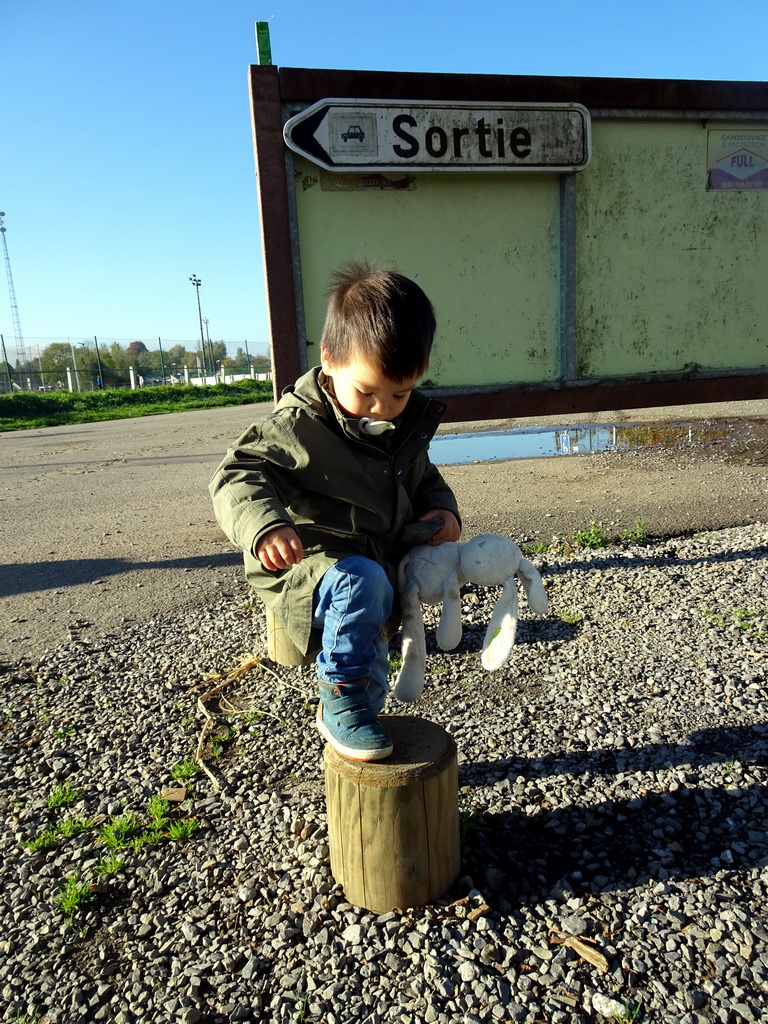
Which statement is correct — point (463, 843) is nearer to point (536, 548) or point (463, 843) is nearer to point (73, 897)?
point (73, 897)

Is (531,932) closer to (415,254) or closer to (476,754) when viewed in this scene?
(476,754)

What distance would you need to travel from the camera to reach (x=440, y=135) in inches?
136

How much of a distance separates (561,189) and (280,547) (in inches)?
111

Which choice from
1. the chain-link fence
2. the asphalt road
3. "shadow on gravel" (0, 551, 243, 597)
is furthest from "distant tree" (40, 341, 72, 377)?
"shadow on gravel" (0, 551, 243, 597)

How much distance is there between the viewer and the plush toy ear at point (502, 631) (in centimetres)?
217

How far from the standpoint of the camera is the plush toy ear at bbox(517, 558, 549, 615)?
2.28 m

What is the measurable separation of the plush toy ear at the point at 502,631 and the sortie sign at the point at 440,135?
2237 millimetres

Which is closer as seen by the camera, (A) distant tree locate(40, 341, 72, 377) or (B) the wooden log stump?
(B) the wooden log stump

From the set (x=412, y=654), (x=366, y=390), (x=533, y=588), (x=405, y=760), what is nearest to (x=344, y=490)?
(x=366, y=390)

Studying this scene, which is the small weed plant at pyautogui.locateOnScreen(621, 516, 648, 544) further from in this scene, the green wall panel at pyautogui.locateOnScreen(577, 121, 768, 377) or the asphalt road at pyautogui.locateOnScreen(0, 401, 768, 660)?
the green wall panel at pyautogui.locateOnScreen(577, 121, 768, 377)

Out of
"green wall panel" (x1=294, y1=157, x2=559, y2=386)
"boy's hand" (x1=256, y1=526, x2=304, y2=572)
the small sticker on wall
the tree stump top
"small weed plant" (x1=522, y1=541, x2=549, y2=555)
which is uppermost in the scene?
the small sticker on wall

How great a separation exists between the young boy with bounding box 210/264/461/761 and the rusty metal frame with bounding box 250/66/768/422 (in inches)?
51.2

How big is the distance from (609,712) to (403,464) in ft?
4.88

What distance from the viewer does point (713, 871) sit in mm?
2182
